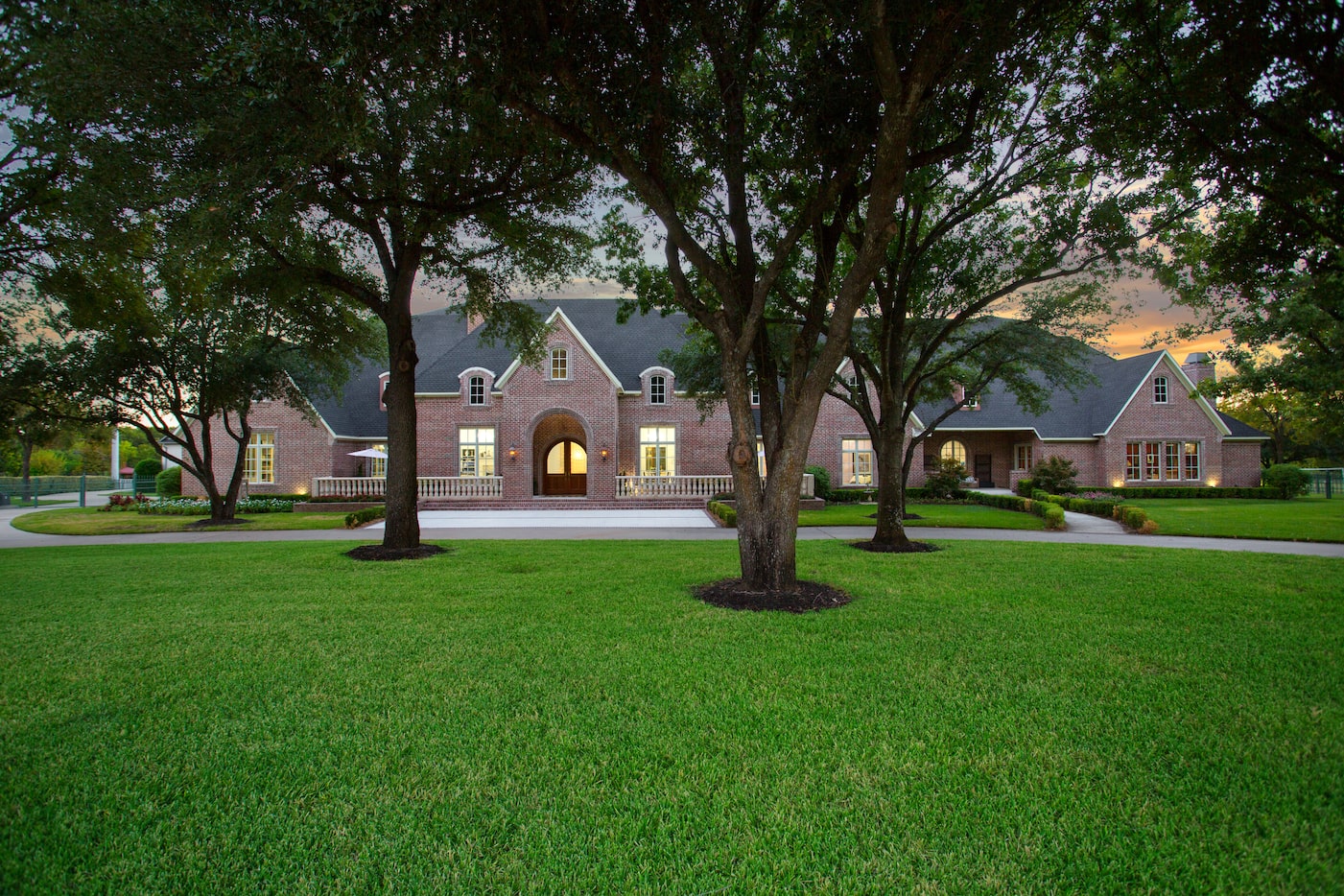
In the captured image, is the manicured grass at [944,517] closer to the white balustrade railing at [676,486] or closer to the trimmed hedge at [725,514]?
the trimmed hedge at [725,514]

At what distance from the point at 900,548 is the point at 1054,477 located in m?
16.8

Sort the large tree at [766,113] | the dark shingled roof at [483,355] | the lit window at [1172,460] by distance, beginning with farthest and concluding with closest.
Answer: the lit window at [1172,460] → the dark shingled roof at [483,355] → the large tree at [766,113]

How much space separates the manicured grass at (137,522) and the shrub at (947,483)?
21491mm

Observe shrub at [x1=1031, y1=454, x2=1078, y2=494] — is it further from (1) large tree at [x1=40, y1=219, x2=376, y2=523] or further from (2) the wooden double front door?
(1) large tree at [x1=40, y1=219, x2=376, y2=523]

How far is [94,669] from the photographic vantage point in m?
4.87

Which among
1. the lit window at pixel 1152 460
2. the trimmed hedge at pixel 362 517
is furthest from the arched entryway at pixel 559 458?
the lit window at pixel 1152 460

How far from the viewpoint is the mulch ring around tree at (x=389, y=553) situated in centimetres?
1123

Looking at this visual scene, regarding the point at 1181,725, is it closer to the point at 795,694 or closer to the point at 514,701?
the point at 795,694

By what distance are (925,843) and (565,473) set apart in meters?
28.0

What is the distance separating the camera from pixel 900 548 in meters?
12.0

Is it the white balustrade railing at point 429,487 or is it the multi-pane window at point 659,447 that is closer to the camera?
the white balustrade railing at point 429,487

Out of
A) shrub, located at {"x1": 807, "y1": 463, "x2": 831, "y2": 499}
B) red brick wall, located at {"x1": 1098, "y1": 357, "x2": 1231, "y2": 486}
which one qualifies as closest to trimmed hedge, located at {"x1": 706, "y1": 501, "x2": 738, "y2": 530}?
shrub, located at {"x1": 807, "y1": 463, "x2": 831, "y2": 499}

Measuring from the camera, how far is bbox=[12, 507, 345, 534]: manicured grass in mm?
17172

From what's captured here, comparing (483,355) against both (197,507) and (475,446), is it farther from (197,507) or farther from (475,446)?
(197,507)
